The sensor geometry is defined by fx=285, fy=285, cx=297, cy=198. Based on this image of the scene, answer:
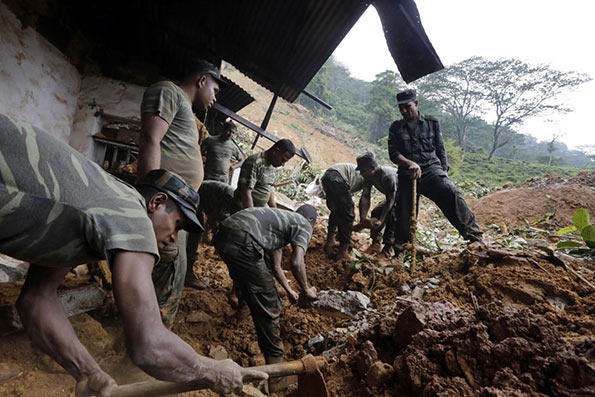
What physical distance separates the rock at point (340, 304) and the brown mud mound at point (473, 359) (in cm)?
86

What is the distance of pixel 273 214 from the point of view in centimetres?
287

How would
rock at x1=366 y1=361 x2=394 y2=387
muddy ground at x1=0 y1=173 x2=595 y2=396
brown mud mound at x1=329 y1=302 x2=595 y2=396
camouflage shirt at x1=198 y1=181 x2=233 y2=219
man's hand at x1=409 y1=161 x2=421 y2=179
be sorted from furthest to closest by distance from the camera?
camouflage shirt at x1=198 y1=181 x2=233 y2=219 < man's hand at x1=409 y1=161 x2=421 y2=179 < rock at x1=366 y1=361 x2=394 y2=387 < muddy ground at x1=0 y1=173 x2=595 y2=396 < brown mud mound at x1=329 y1=302 x2=595 y2=396

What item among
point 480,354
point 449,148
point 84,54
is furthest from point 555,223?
point 449,148

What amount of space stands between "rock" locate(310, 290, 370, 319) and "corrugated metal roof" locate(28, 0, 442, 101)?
227cm

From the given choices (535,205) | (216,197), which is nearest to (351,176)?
(216,197)

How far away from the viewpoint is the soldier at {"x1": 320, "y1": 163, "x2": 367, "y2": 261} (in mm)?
4828

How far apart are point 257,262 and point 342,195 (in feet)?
9.04

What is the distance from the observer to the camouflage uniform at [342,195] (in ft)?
15.9

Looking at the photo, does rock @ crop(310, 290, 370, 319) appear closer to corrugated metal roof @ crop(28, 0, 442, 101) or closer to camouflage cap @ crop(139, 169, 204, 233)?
camouflage cap @ crop(139, 169, 204, 233)

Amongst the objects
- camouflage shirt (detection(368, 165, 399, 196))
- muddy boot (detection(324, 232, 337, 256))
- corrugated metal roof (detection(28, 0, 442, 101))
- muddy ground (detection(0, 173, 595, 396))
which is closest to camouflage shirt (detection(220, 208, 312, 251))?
muddy ground (detection(0, 173, 595, 396))

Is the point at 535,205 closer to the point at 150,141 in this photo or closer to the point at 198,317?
the point at 198,317

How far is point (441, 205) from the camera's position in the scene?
3721mm

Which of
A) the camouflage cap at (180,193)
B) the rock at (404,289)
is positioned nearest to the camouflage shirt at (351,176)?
the rock at (404,289)

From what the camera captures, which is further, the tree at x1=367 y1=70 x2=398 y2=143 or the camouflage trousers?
the tree at x1=367 y1=70 x2=398 y2=143
